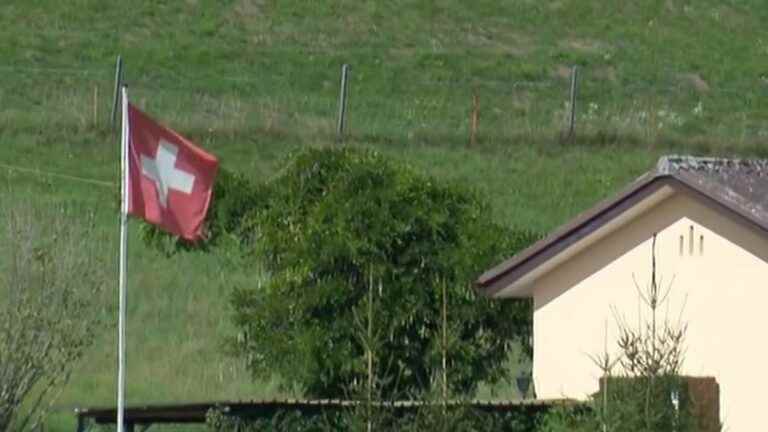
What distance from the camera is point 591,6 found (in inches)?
2339

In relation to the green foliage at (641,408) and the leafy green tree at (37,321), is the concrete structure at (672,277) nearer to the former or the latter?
the green foliage at (641,408)

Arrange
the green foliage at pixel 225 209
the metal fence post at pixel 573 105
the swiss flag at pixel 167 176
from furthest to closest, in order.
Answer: the metal fence post at pixel 573 105 → the green foliage at pixel 225 209 → the swiss flag at pixel 167 176

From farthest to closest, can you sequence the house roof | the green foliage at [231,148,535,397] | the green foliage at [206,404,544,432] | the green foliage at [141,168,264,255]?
1. the green foliage at [141,168,264,255]
2. the green foliage at [231,148,535,397]
3. the house roof
4. the green foliage at [206,404,544,432]

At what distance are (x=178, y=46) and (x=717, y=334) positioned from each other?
3022cm

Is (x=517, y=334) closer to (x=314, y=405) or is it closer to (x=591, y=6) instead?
(x=314, y=405)

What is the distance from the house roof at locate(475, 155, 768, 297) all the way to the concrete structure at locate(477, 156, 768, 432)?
1cm

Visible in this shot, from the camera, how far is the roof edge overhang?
2342 cm

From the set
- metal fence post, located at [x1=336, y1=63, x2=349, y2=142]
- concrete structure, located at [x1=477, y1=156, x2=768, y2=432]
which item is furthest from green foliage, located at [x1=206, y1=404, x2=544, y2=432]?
metal fence post, located at [x1=336, y1=63, x2=349, y2=142]

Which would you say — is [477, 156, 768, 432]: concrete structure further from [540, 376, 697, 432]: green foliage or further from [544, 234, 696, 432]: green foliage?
[540, 376, 697, 432]: green foliage

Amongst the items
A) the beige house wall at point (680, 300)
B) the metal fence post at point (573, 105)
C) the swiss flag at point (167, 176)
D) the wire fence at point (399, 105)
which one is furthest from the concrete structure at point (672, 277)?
the metal fence post at point (573, 105)

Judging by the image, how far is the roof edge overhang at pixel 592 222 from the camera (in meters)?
23.4

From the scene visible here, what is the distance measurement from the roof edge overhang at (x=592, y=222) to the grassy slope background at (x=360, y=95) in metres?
7.15

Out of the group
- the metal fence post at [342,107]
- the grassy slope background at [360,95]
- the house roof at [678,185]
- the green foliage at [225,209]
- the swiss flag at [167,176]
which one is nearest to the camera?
the swiss flag at [167,176]

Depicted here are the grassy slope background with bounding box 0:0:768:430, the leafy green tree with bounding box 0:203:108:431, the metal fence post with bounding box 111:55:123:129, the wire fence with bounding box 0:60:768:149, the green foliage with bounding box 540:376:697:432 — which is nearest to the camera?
the green foliage with bounding box 540:376:697:432
